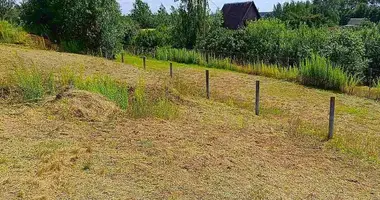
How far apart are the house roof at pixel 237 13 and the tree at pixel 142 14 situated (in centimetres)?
1746

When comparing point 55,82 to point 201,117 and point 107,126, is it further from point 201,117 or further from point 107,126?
point 201,117

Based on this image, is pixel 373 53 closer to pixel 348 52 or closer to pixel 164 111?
pixel 348 52

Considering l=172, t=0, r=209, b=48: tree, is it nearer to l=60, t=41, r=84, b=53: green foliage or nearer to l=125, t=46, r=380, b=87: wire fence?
l=125, t=46, r=380, b=87: wire fence

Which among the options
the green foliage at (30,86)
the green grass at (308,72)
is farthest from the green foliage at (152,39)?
the green foliage at (30,86)

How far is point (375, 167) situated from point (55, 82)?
647cm

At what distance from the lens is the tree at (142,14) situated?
50.9 meters

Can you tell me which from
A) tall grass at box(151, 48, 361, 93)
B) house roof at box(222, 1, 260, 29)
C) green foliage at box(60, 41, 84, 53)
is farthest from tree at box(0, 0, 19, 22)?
house roof at box(222, 1, 260, 29)

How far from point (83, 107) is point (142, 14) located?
47.3 m

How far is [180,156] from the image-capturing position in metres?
4.78

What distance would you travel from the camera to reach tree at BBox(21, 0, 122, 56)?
17828 millimetres

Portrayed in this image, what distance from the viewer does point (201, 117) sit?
23.3ft

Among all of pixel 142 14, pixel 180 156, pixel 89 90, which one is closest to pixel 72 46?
pixel 89 90

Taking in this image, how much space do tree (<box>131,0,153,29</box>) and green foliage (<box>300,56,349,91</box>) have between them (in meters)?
38.5

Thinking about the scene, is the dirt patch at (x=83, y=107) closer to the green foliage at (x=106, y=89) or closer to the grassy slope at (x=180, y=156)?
the grassy slope at (x=180, y=156)
